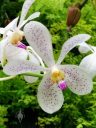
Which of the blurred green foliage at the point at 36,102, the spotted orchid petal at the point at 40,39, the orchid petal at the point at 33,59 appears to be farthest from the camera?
the blurred green foliage at the point at 36,102

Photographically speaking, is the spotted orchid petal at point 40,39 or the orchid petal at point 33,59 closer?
the spotted orchid petal at point 40,39

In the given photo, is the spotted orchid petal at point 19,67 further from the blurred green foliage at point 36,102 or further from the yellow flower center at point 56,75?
the blurred green foliage at point 36,102

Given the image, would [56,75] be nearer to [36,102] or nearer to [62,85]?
[62,85]

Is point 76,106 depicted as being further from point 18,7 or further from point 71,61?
point 18,7

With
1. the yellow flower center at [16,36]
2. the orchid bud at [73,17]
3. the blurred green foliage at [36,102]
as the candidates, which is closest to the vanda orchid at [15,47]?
the yellow flower center at [16,36]

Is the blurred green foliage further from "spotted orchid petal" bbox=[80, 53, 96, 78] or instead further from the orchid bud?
"spotted orchid petal" bbox=[80, 53, 96, 78]

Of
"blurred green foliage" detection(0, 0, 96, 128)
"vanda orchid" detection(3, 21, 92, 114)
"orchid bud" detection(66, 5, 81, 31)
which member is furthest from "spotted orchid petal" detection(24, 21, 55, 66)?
"blurred green foliage" detection(0, 0, 96, 128)

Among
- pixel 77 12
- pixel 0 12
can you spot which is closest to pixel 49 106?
pixel 77 12

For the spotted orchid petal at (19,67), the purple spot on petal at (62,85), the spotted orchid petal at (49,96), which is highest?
the spotted orchid petal at (19,67)
